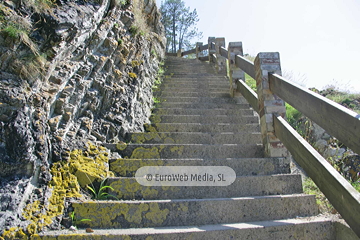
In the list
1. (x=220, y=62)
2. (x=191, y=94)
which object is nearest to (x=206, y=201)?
(x=191, y=94)

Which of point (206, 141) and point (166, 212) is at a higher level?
point (206, 141)

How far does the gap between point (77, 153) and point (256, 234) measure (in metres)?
1.79

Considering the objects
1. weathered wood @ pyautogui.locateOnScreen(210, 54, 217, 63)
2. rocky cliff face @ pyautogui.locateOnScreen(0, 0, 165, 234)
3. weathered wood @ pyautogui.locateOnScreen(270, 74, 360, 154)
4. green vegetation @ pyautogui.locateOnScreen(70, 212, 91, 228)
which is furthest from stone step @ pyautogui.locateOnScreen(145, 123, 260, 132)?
weathered wood @ pyautogui.locateOnScreen(210, 54, 217, 63)

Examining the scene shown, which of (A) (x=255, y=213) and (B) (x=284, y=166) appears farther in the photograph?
(B) (x=284, y=166)

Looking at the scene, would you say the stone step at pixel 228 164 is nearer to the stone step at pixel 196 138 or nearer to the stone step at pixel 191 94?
the stone step at pixel 196 138

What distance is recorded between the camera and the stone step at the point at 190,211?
7.11ft

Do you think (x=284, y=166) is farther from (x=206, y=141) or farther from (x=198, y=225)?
(x=198, y=225)

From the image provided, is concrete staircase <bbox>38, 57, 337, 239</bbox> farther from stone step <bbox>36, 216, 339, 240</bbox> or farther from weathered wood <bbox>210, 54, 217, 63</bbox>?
weathered wood <bbox>210, 54, 217, 63</bbox>

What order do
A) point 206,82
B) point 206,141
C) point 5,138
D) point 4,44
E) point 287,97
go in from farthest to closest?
point 206,82, point 206,141, point 287,97, point 4,44, point 5,138

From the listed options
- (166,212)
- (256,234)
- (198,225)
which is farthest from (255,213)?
(166,212)

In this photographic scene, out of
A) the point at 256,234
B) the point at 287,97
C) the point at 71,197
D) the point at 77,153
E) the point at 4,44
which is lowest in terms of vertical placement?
the point at 256,234

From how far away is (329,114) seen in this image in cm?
177

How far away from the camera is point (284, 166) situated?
9.59 feet

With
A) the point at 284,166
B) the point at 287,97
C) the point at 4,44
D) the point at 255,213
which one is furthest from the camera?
the point at 284,166
